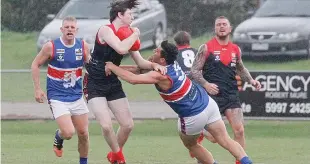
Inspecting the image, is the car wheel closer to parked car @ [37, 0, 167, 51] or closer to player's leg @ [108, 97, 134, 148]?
parked car @ [37, 0, 167, 51]

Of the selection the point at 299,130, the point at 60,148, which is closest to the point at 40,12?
the point at 299,130

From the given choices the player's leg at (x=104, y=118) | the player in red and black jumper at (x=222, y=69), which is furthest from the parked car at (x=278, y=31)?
the player's leg at (x=104, y=118)

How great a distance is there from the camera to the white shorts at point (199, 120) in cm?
1084

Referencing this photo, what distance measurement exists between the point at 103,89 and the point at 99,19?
767cm

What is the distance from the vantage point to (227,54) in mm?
12805

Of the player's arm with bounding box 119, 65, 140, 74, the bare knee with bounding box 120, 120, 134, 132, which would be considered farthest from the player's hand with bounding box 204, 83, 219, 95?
the player's arm with bounding box 119, 65, 140, 74

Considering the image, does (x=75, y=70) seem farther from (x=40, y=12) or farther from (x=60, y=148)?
(x=40, y=12)

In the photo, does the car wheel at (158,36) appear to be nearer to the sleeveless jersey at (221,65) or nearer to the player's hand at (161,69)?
the sleeveless jersey at (221,65)

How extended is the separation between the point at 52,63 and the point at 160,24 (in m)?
8.19

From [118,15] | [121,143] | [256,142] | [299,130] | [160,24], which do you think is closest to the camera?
[118,15]

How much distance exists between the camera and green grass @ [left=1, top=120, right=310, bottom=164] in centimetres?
1373

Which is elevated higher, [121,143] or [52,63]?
[52,63]

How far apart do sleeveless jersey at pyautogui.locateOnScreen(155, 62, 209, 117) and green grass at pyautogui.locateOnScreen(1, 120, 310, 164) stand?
101 inches

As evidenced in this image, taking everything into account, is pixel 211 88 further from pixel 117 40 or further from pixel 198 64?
pixel 117 40
